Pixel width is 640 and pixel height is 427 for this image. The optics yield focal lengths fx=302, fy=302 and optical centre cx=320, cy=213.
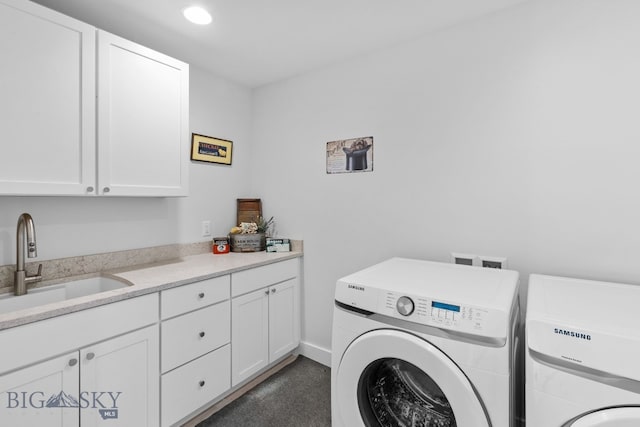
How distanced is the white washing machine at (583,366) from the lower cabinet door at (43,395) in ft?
5.65

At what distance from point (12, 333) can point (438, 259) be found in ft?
6.72

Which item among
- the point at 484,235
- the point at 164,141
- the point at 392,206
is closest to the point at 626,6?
the point at 484,235

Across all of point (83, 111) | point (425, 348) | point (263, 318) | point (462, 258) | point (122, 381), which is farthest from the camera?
point (263, 318)

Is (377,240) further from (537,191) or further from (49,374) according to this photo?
(49,374)

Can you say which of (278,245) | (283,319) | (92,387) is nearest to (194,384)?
(92,387)

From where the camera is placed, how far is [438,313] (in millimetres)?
1118

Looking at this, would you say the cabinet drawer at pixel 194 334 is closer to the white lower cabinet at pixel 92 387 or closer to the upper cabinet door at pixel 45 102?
the white lower cabinet at pixel 92 387

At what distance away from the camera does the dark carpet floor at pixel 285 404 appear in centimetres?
179

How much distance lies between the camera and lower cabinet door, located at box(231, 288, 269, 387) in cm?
197

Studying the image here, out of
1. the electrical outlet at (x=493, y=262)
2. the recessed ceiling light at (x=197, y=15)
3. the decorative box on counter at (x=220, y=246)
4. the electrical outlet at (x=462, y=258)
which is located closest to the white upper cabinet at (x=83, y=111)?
the recessed ceiling light at (x=197, y=15)

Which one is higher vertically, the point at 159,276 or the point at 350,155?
the point at 350,155

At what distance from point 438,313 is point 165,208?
6.41 feet

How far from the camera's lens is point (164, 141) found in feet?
6.18

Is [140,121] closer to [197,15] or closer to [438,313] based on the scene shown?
[197,15]
